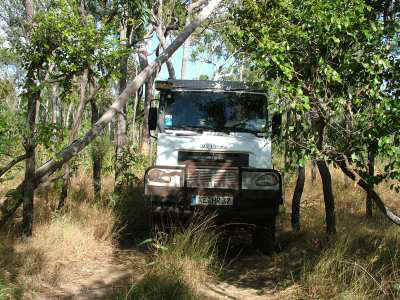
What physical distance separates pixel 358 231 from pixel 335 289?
1758 mm

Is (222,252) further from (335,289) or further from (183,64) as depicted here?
(183,64)

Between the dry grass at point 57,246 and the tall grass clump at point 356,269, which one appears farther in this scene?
the dry grass at point 57,246

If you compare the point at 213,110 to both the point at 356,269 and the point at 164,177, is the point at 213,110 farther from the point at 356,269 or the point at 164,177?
the point at 356,269

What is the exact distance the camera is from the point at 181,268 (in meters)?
5.46

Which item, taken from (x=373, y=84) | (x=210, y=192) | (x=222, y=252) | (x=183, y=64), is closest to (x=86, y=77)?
(x=210, y=192)

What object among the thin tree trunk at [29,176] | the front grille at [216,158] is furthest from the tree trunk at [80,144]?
the front grille at [216,158]

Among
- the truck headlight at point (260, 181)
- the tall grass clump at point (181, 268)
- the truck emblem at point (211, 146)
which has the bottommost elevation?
the tall grass clump at point (181, 268)

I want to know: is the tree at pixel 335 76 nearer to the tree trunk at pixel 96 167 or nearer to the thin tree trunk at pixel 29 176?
the thin tree trunk at pixel 29 176

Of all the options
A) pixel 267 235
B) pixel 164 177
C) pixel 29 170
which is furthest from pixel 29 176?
pixel 267 235

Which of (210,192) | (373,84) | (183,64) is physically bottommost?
(210,192)

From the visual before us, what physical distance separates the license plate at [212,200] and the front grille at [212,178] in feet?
0.53

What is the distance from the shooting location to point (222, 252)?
7477 millimetres

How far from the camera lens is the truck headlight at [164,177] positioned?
670 cm

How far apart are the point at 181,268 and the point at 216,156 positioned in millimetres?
2196
